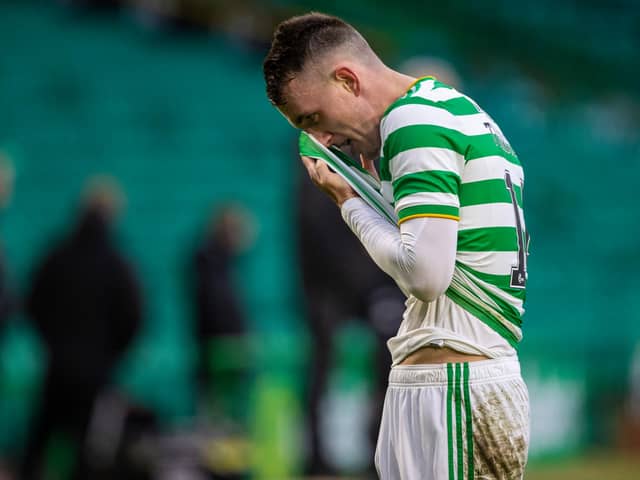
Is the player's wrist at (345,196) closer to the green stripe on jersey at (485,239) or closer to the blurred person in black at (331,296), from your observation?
the green stripe on jersey at (485,239)

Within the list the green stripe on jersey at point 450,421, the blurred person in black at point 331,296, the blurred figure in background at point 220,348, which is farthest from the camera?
the blurred figure in background at point 220,348

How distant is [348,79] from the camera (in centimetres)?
279

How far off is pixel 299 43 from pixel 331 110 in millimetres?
181

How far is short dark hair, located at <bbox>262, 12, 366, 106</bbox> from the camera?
2783 millimetres

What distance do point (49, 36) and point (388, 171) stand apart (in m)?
7.14

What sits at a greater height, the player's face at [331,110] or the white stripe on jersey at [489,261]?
the player's face at [331,110]

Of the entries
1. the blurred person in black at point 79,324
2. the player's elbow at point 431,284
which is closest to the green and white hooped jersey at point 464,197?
the player's elbow at point 431,284

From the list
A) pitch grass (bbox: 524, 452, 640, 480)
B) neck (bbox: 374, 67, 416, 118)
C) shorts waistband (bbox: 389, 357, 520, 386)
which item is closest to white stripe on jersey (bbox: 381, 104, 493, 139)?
neck (bbox: 374, 67, 416, 118)

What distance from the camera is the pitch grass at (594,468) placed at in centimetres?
934

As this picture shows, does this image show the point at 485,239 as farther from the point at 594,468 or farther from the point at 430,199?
the point at 594,468

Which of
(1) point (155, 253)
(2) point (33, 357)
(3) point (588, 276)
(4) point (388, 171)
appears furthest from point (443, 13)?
(4) point (388, 171)

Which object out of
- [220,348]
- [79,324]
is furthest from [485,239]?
[220,348]

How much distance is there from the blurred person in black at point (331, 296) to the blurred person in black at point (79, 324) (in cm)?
117

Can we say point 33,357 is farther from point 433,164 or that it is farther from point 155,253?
point 433,164
